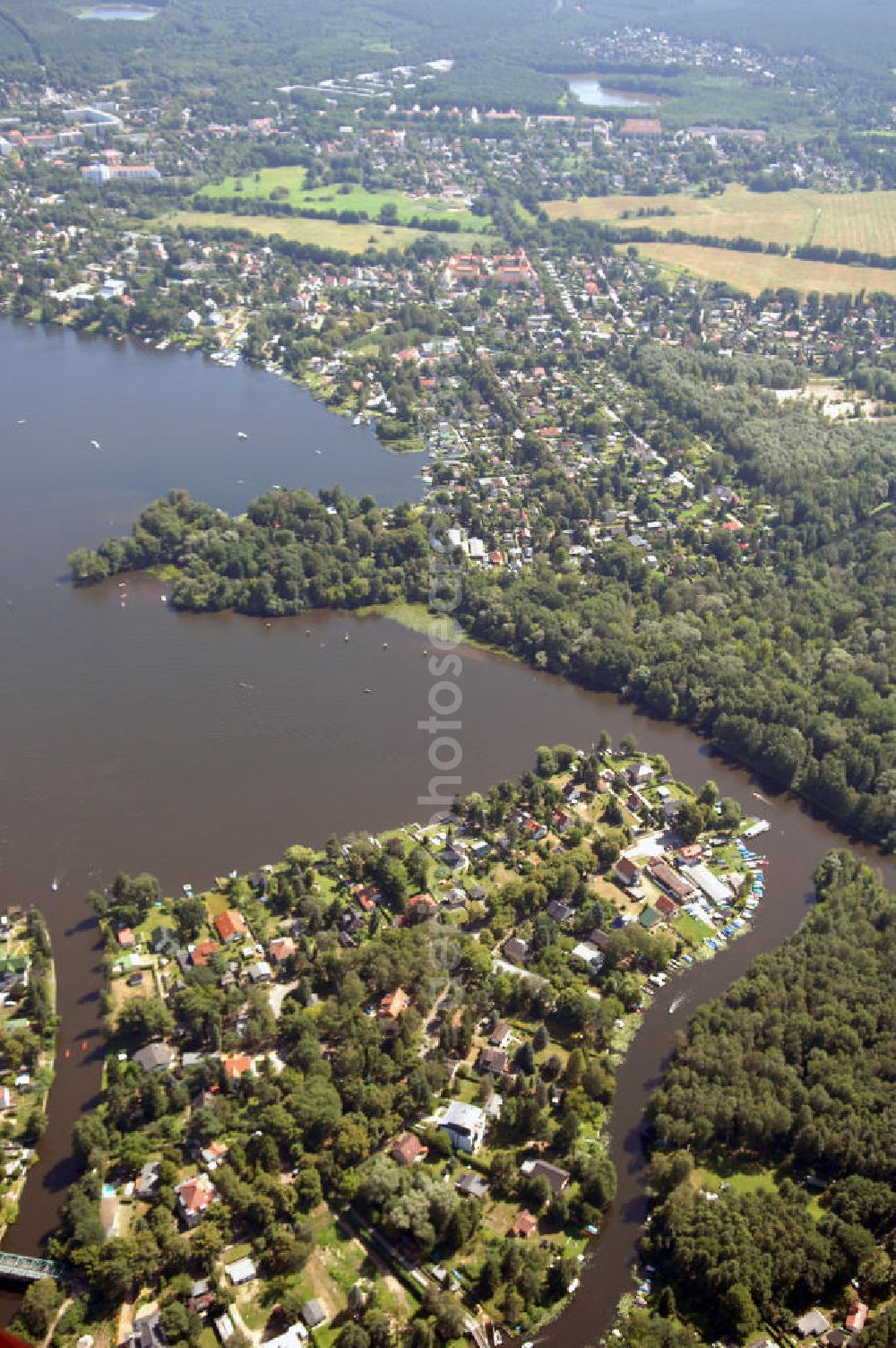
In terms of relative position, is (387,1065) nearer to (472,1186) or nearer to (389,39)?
(472,1186)

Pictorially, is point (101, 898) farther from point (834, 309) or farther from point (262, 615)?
point (834, 309)

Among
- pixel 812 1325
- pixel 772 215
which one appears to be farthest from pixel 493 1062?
pixel 772 215

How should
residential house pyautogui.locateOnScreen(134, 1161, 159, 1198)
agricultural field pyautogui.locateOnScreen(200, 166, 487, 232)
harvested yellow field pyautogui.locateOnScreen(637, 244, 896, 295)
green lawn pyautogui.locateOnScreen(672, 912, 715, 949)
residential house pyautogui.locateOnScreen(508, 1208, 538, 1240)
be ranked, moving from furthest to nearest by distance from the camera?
1. agricultural field pyautogui.locateOnScreen(200, 166, 487, 232)
2. harvested yellow field pyautogui.locateOnScreen(637, 244, 896, 295)
3. green lawn pyautogui.locateOnScreen(672, 912, 715, 949)
4. residential house pyautogui.locateOnScreen(134, 1161, 159, 1198)
5. residential house pyautogui.locateOnScreen(508, 1208, 538, 1240)

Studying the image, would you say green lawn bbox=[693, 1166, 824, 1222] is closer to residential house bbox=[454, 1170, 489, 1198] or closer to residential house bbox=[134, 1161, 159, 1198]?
residential house bbox=[454, 1170, 489, 1198]

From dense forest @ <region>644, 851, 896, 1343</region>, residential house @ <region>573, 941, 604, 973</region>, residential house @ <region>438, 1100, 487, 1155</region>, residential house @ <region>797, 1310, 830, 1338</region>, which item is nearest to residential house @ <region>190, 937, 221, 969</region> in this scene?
residential house @ <region>438, 1100, 487, 1155</region>

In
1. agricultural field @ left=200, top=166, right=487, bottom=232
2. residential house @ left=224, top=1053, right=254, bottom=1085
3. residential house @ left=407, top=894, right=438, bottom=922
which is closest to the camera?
residential house @ left=224, top=1053, right=254, bottom=1085

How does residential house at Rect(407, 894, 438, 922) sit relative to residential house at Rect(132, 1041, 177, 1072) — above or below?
above
